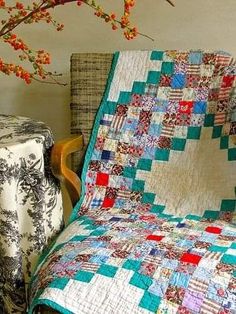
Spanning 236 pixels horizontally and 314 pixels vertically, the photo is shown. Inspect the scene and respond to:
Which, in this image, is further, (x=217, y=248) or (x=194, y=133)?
(x=194, y=133)

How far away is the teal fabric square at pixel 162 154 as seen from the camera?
1.51m

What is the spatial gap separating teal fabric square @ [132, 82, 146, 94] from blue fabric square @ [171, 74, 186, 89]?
0.32ft

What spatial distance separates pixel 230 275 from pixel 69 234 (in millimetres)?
475

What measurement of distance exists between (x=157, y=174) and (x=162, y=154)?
2.7 inches

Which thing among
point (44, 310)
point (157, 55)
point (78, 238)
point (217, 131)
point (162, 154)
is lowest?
point (44, 310)

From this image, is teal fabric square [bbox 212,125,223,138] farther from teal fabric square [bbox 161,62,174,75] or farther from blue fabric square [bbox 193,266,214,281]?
blue fabric square [bbox 193,266,214,281]

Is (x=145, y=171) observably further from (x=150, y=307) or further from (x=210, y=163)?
(x=150, y=307)

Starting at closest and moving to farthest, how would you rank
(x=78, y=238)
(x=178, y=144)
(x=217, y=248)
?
(x=217, y=248), (x=78, y=238), (x=178, y=144)

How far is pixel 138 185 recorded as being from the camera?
1.52 m

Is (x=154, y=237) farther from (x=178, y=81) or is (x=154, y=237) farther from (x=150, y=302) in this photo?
(x=178, y=81)

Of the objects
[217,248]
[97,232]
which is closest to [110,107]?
[97,232]

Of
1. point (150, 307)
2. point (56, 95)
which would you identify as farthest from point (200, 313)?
point (56, 95)

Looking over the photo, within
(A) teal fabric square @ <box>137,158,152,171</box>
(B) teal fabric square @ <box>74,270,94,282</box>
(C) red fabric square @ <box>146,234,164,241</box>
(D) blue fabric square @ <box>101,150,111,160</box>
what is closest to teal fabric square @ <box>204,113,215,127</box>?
(A) teal fabric square @ <box>137,158,152,171</box>

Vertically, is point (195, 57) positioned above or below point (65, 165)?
above
